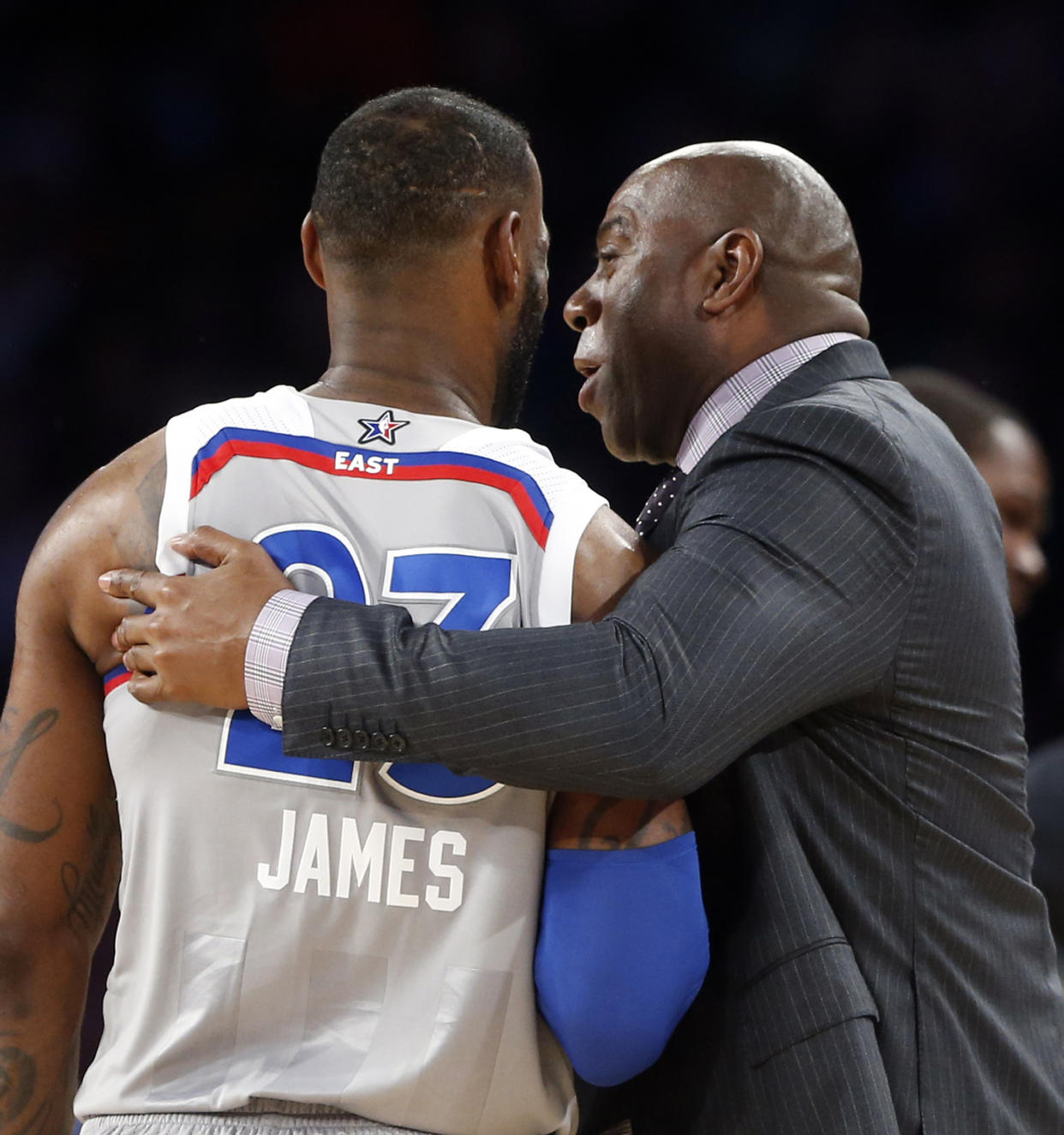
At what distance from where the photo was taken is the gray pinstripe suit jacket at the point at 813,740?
1499mm

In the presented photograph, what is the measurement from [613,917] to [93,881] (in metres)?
0.64

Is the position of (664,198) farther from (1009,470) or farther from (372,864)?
(1009,470)

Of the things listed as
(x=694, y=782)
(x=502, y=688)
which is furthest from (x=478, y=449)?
(x=694, y=782)

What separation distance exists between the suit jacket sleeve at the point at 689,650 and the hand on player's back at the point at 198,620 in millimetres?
64

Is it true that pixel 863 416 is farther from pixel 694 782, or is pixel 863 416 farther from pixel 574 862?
pixel 574 862

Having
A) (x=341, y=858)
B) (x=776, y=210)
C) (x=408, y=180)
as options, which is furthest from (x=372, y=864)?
(x=776, y=210)

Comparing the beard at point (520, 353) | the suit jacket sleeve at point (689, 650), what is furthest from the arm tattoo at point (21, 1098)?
the beard at point (520, 353)

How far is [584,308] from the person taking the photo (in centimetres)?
227

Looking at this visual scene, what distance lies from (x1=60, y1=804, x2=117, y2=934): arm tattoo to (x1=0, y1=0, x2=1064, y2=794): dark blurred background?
127 inches

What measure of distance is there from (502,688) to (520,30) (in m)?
4.69

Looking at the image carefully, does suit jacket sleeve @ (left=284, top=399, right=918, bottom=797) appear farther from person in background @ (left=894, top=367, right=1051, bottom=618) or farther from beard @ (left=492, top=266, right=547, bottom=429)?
person in background @ (left=894, top=367, right=1051, bottom=618)

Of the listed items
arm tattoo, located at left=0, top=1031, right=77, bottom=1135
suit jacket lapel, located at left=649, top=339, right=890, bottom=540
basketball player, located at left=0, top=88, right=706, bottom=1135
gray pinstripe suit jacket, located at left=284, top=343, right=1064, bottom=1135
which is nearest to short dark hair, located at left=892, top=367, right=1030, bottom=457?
suit jacket lapel, located at left=649, top=339, right=890, bottom=540

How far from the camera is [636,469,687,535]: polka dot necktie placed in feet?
6.56

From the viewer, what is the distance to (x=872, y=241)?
5742 millimetres
